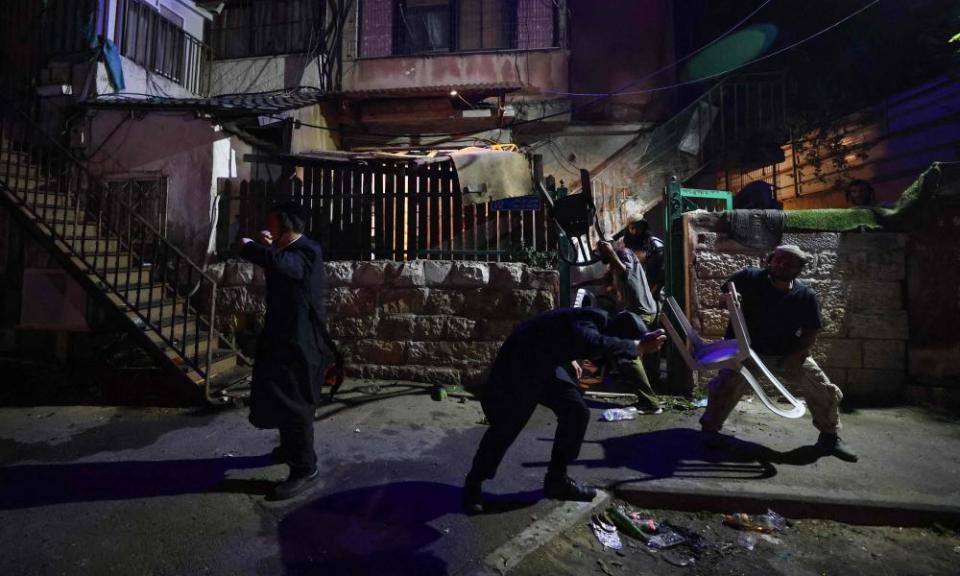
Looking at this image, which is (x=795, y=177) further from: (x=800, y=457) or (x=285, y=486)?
(x=285, y=486)

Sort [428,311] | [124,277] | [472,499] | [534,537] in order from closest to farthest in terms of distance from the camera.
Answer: [534,537] → [472,499] → [428,311] → [124,277]

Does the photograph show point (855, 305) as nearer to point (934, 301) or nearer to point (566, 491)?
point (934, 301)

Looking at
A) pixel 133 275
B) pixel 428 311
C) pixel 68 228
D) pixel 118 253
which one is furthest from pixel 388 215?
pixel 68 228

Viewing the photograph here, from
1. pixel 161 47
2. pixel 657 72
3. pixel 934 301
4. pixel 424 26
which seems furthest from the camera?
pixel 424 26

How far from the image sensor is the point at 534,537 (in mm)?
2801

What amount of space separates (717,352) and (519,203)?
3.74 meters

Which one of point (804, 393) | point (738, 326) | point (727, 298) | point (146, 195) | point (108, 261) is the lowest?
point (804, 393)

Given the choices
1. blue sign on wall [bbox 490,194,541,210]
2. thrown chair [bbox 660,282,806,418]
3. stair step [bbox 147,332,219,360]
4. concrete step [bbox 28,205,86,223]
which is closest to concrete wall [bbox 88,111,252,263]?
concrete step [bbox 28,205,86,223]

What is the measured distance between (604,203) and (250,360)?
725 centimetres

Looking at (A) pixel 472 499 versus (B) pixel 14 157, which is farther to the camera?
(B) pixel 14 157

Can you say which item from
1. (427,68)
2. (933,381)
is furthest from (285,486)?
(427,68)

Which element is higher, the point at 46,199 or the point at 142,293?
the point at 46,199

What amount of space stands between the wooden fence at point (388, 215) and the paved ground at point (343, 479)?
2.45m

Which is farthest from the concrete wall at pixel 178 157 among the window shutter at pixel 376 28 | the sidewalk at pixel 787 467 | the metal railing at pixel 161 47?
the sidewalk at pixel 787 467
